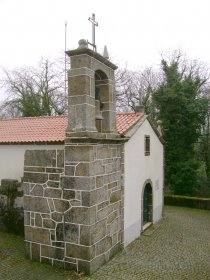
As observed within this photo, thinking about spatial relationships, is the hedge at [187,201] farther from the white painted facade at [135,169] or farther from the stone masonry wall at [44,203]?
the stone masonry wall at [44,203]

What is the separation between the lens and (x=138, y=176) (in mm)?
11391

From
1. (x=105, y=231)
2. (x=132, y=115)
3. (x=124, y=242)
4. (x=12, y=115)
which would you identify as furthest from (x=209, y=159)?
(x=12, y=115)

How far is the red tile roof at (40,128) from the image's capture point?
1145 cm

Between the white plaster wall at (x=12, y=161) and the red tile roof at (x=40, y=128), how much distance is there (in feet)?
0.99

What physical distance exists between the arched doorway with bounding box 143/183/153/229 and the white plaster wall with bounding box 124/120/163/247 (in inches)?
15.2

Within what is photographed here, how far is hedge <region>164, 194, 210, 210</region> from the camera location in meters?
17.2

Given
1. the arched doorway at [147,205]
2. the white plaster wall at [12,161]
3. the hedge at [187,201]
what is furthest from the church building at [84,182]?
the hedge at [187,201]

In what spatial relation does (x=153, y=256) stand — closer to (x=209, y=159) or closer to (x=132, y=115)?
(x=132, y=115)

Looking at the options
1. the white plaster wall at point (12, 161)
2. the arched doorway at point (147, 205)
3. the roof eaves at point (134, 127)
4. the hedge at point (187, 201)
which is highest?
the roof eaves at point (134, 127)

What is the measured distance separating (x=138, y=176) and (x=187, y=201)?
7845mm

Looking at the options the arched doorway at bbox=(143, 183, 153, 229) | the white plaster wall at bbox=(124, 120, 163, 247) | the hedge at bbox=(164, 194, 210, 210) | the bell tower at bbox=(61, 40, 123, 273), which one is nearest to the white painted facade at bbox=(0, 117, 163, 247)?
the white plaster wall at bbox=(124, 120, 163, 247)

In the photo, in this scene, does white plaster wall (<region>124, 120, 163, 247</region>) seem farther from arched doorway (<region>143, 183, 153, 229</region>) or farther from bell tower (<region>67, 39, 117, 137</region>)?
bell tower (<region>67, 39, 117, 137</region>)

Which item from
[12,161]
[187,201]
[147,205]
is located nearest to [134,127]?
[147,205]

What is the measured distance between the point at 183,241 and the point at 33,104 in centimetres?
1957
